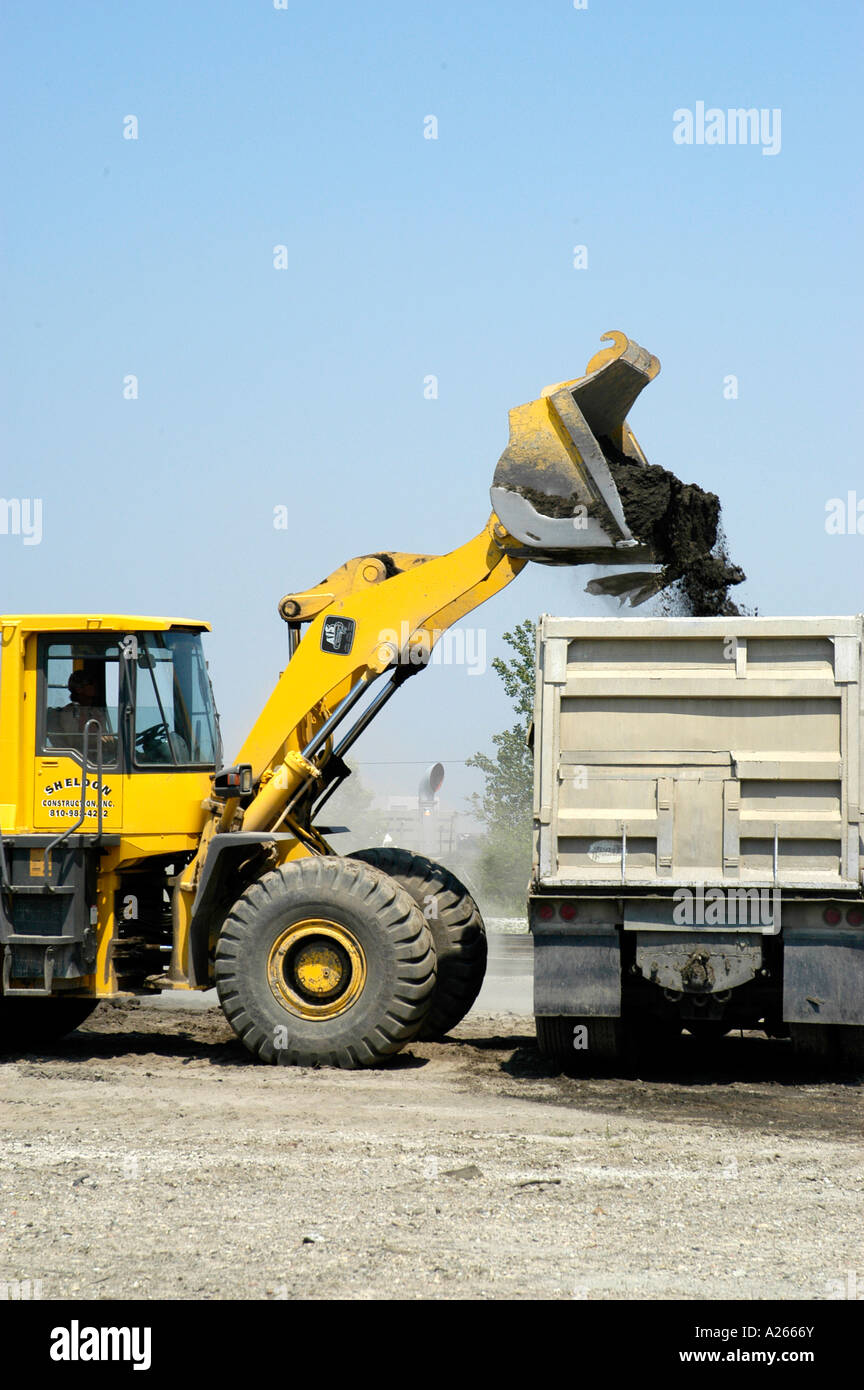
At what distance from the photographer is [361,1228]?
234 inches

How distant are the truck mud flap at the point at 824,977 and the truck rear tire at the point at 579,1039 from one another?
3.84 ft

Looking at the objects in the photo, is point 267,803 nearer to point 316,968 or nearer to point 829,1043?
point 316,968

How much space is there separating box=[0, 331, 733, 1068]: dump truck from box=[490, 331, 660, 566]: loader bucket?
0.02 metres

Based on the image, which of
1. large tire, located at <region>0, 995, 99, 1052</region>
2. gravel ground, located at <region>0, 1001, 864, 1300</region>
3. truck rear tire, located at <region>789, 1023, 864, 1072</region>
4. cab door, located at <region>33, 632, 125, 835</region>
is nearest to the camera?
gravel ground, located at <region>0, 1001, 864, 1300</region>

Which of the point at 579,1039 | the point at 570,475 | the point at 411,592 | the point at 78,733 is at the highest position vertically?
the point at 570,475

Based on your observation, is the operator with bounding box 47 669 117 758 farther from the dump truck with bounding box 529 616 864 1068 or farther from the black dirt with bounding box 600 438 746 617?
the black dirt with bounding box 600 438 746 617

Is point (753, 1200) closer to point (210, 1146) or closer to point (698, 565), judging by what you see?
point (210, 1146)

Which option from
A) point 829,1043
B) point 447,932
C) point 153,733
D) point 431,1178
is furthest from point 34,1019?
point 829,1043

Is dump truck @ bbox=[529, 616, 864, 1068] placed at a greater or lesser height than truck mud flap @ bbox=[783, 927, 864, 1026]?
greater

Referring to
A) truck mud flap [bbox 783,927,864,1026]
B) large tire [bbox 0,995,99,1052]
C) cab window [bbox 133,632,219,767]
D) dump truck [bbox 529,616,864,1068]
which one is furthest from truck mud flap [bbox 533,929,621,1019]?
large tire [bbox 0,995,99,1052]

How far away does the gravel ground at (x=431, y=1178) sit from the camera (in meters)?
5.31

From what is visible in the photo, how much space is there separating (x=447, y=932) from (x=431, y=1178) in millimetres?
3944

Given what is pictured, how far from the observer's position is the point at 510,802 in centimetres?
3588

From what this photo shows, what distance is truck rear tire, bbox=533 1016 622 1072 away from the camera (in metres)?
9.31
